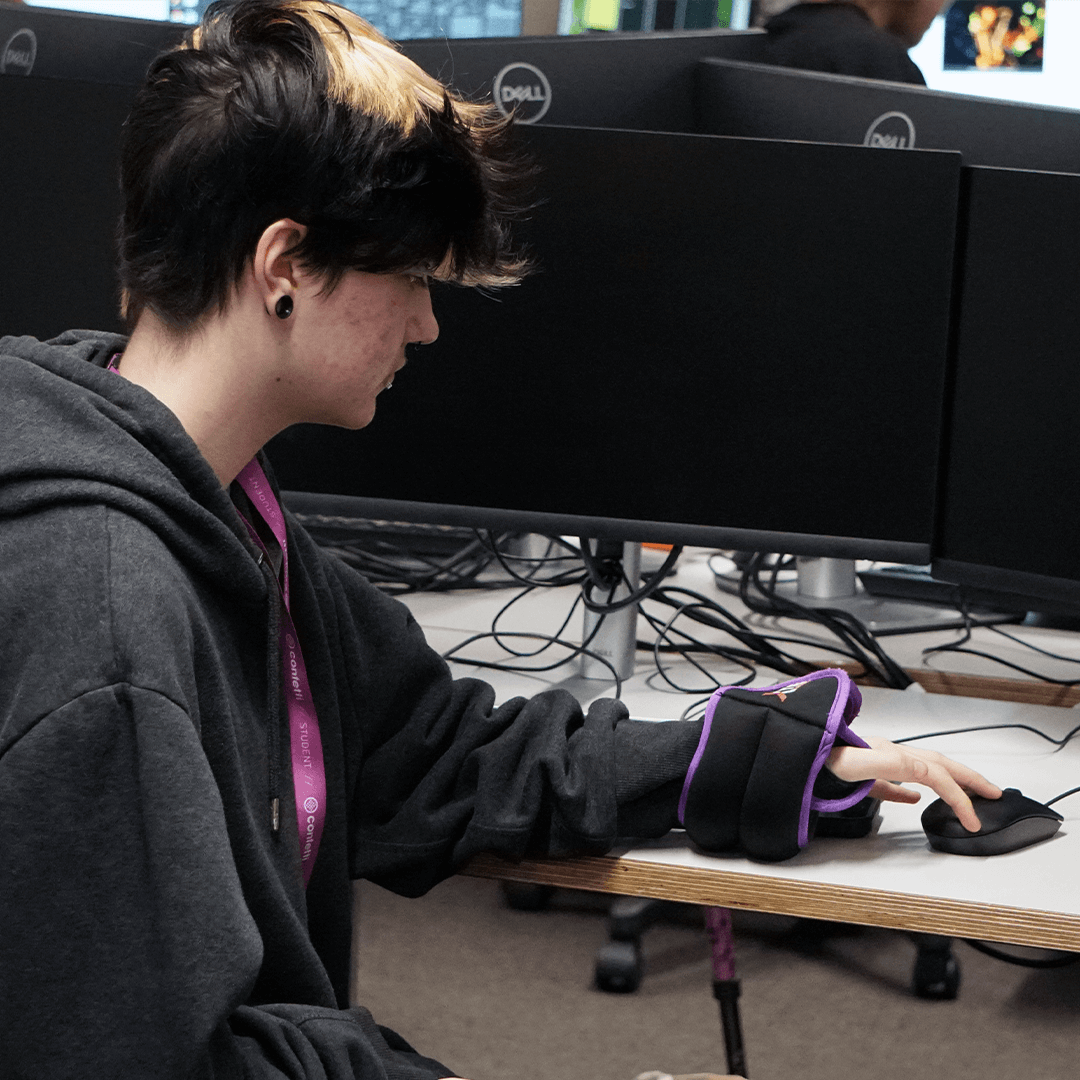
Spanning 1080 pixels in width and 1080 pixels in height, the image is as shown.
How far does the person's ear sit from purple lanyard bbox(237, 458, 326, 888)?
172 mm

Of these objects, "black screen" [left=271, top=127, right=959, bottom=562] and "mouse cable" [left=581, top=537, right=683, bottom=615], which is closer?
"black screen" [left=271, top=127, right=959, bottom=562]

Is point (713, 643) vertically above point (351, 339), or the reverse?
point (351, 339)

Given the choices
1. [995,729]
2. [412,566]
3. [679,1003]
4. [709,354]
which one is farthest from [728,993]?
[709,354]

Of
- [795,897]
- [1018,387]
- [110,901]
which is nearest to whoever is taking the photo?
[110,901]

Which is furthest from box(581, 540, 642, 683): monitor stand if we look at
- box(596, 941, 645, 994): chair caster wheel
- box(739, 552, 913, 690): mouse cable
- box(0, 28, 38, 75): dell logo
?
box(0, 28, 38, 75): dell logo

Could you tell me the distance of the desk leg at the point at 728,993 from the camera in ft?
4.94

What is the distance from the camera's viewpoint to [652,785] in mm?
978

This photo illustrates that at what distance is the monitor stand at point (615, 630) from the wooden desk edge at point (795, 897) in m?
0.36

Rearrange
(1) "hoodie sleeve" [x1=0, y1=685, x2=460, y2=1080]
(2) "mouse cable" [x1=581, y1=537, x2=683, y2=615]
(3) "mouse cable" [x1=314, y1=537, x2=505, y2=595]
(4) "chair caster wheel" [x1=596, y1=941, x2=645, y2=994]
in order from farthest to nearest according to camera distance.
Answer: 1. (4) "chair caster wheel" [x1=596, y1=941, x2=645, y2=994]
2. (3) "mouse cable" [x1=314, y1=537, x2=505, y2=595]
3. (2) "mouse cable" [x1=581, y1=537, x2=683, y2=615]
4. (1) "hoodie sleeve" [x1=0, y1=685, x2=460, y2=1080]

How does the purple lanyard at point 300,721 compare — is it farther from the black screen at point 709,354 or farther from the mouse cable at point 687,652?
the mouse cable at point 687,652

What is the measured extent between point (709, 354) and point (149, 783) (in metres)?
0.68

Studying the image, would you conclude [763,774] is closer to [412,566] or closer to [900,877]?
[900,877]

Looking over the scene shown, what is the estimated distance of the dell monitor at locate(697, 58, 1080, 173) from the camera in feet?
5.08

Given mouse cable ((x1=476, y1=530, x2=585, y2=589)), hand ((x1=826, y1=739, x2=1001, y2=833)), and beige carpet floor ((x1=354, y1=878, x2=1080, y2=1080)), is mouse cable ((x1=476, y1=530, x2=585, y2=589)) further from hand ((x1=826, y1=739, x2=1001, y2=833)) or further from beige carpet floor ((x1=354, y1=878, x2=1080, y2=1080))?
hand ((x1=826, y1=739, x2=1001, y2=833))
